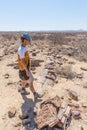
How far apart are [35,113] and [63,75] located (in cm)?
414

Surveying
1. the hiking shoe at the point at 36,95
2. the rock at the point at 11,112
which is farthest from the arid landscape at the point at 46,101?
the hiking shoe at the point at 36,95

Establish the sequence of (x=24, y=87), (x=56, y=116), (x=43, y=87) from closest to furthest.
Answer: (x=56, y=116) → (x=24, y=87) → (x=43, y=87)

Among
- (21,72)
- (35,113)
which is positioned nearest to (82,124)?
(35,113)

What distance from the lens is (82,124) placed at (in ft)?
21.1

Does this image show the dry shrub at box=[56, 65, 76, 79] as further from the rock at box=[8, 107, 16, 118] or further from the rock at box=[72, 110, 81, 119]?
the rock at box=[8, 107, 16, 118]

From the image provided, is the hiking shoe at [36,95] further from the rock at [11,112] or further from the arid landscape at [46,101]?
the rock at [11,112]

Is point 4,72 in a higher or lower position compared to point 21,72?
lower

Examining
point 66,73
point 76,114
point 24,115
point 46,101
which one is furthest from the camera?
point 66,73

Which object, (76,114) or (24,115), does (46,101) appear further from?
(76,114)

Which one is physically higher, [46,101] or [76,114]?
[46,101]

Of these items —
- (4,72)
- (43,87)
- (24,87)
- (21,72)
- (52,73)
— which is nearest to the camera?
(21,72)

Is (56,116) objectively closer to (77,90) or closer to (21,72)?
(21,72)

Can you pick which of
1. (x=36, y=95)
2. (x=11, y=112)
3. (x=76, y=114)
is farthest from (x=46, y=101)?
(x=11, y=112)

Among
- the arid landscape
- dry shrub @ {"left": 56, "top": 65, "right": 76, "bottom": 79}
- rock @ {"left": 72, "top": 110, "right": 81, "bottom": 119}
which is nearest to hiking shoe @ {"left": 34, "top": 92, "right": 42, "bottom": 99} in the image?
the arid landscape
